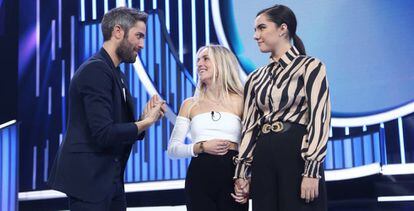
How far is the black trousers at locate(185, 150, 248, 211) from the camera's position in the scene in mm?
2395

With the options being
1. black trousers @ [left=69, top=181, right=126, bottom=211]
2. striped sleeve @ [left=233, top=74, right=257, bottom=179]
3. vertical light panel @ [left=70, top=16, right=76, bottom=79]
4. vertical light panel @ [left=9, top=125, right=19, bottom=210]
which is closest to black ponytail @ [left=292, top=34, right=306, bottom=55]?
striped sleeve @ [left=233, top=74, right=257, bottom=179]

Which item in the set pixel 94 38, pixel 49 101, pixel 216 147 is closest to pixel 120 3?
pixel 94 38

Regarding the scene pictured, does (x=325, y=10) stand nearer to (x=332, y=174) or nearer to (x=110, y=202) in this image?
(x=332, y=174)

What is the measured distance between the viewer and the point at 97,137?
79.0 inches

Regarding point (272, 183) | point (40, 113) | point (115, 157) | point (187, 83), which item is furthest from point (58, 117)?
point (272, 183)

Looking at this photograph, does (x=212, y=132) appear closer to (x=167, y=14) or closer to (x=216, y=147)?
(x=216, y=147)

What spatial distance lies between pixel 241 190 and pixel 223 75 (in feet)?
2.03

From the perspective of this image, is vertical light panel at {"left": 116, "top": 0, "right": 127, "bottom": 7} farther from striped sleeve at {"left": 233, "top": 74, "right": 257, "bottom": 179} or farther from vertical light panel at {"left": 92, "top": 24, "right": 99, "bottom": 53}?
striped sleeve at {"left": 233, "top": 74, "right": 257, "bottom": 179}

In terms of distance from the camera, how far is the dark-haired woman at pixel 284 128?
2021 mm

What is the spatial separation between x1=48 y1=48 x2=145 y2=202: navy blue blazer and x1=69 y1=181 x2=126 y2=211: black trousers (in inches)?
0.9

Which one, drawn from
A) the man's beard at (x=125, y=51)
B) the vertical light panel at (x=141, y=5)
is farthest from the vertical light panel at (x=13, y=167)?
the man's beard at (x=125, y=51)

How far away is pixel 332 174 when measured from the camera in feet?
10.4

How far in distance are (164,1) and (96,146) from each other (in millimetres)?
1805

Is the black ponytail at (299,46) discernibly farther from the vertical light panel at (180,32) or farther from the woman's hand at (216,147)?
the vertical light panel at (180,32)
